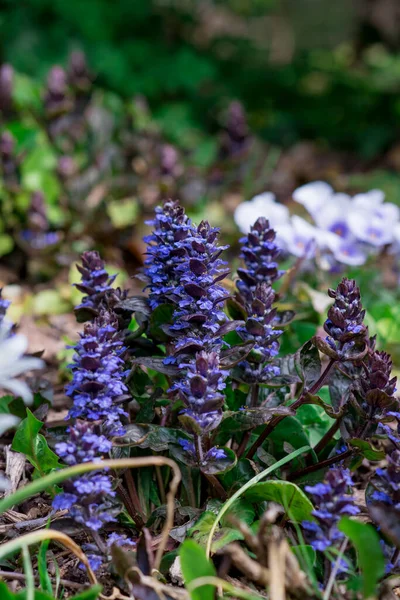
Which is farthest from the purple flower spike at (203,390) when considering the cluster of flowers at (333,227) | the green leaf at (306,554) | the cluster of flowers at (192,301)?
the cluster of flowers at (333,227)

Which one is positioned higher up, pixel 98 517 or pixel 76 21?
pixel 76 21

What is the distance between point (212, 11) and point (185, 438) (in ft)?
18.9

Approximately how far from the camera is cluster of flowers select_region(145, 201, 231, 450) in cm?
156

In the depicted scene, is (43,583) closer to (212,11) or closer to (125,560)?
(125,560)

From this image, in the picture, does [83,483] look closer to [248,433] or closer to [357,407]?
[248,433]

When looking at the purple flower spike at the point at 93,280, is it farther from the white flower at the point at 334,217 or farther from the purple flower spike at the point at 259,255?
the white flower at the point at 334,217

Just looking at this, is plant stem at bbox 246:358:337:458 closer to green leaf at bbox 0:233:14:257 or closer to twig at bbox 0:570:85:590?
twig at bbox 0:570:85:590

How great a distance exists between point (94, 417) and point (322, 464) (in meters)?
0.63

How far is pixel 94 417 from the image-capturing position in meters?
1.58

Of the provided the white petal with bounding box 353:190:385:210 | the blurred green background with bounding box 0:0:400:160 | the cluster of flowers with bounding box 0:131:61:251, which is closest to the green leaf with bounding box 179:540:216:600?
the white petal with bounding box 353:190:385:210

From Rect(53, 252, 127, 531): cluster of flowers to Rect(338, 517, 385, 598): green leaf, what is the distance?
517 mm

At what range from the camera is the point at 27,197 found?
11.0 feet

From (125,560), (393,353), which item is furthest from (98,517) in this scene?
(393,353)

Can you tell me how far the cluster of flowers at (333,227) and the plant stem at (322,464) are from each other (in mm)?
1072
